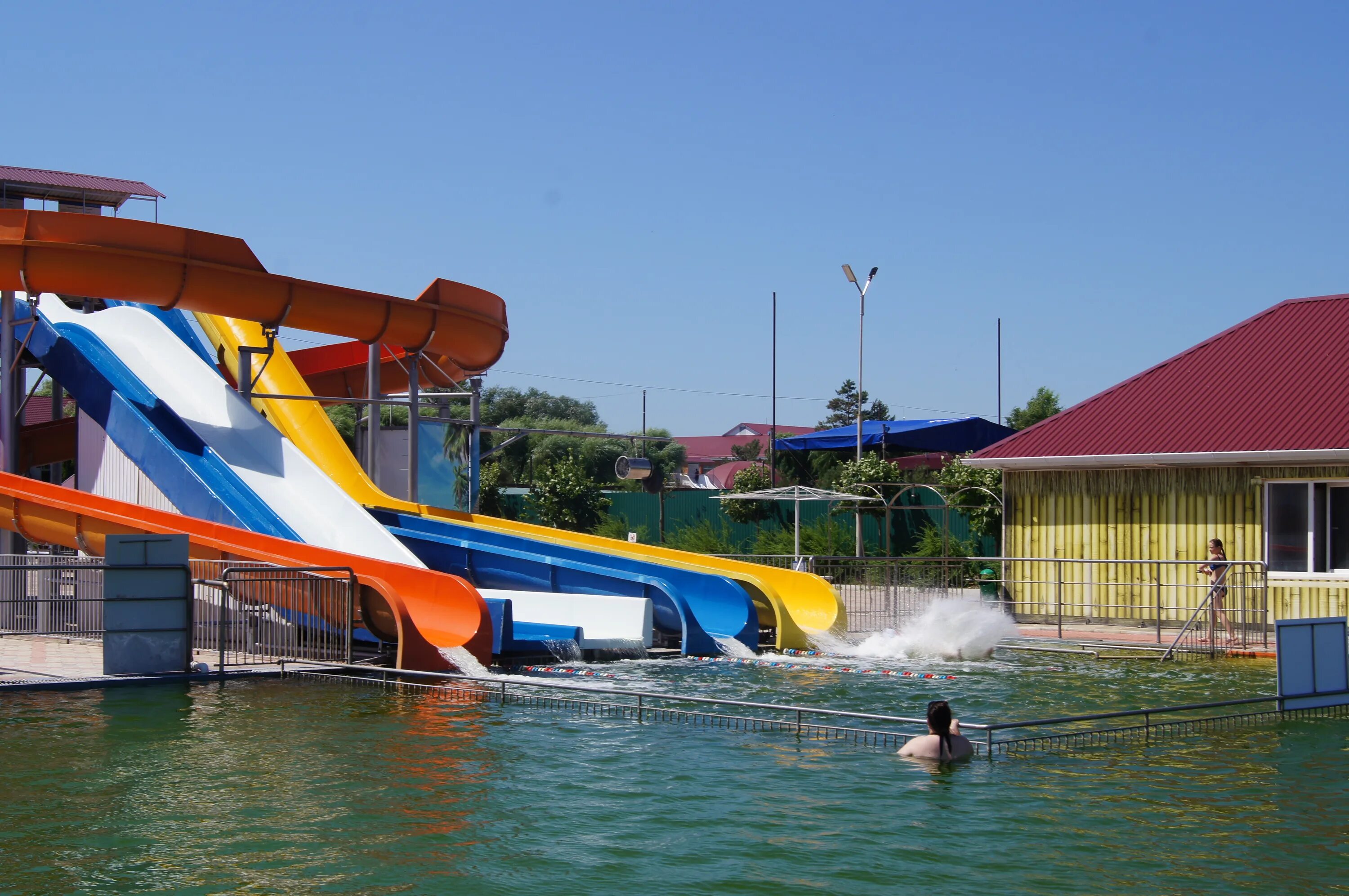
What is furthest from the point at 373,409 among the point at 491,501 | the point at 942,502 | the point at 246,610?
the point at 491,501

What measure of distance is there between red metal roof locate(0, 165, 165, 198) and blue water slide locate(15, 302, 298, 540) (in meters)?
15.4

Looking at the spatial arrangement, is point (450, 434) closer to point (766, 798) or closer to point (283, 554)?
point (283, 554)

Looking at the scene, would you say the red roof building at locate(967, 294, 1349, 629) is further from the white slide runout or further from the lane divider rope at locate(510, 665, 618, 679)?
the lane divider rope at locate(510, 665, 618, 679)

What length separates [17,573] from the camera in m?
17.7

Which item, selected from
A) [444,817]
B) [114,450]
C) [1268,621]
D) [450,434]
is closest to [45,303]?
[114,450]

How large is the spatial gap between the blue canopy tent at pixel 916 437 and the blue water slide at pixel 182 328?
1771 cm

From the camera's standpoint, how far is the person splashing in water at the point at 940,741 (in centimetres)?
1067

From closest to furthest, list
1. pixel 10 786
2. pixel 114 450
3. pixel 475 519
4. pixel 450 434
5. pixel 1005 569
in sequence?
pixel 10 786 < pixel 114 450 < pixel 1005 569 < pixel 475 519 < pixel 450 434

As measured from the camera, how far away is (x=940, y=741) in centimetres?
1076

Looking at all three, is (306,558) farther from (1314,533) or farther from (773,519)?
(773,519)

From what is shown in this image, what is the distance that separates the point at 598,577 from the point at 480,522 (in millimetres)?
5450

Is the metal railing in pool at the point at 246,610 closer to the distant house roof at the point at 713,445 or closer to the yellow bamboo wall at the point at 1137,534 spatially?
the yellow bamboo wall at the point at 1137,534

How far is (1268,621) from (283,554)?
14.4 metres

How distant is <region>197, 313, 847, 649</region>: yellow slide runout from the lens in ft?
66.2
